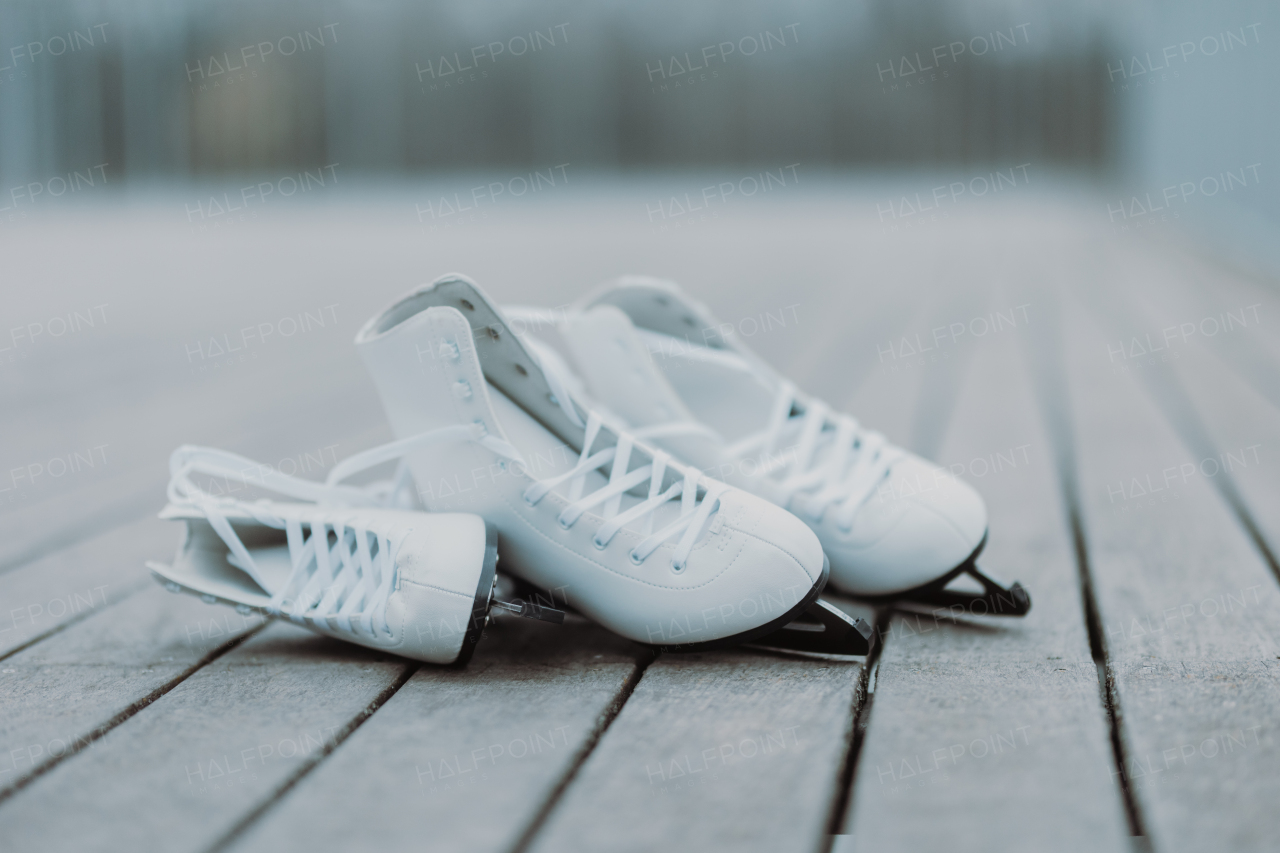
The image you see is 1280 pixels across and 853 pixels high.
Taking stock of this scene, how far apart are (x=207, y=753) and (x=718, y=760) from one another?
1.20 ft

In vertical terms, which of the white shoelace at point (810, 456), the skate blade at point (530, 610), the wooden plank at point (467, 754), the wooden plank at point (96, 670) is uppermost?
the white shoelace at point (810, 456)

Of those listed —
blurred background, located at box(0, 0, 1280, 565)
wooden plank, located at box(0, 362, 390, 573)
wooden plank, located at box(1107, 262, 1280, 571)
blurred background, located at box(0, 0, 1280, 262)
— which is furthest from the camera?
blurred background, located at box(0, 0, 1280, 262)

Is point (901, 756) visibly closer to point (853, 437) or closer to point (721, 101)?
point (853, 437)

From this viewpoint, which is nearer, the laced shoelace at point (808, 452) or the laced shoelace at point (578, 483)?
the laced shoelace at point (578, 483)

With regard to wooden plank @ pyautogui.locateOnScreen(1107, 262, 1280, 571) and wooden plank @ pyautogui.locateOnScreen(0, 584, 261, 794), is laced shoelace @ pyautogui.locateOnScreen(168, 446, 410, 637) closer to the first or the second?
wooden plank @ pyautogui.locateOnScreen(0, 584, 261, 794)

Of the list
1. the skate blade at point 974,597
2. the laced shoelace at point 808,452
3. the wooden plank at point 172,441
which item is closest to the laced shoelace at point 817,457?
the laced shoelace at point 808,452

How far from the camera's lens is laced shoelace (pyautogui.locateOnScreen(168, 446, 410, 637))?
0.98 metres

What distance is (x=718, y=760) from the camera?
0.79 metres

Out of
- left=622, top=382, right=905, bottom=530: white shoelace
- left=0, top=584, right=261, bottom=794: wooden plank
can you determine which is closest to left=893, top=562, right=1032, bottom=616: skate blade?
left=622, top=382, right=905, bottom=530: white shoelace

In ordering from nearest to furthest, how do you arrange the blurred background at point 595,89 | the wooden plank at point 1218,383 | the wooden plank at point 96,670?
the wooden plank at point 96,670
the wooden plank at point 1218,383
the blurred background at point 595,89

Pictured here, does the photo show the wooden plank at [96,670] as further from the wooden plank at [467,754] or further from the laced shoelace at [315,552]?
the wooden plank at [467,754]

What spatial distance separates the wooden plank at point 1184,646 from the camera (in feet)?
2.34

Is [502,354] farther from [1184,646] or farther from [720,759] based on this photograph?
[1184,646]

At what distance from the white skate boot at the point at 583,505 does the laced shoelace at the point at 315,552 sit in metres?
0.06
